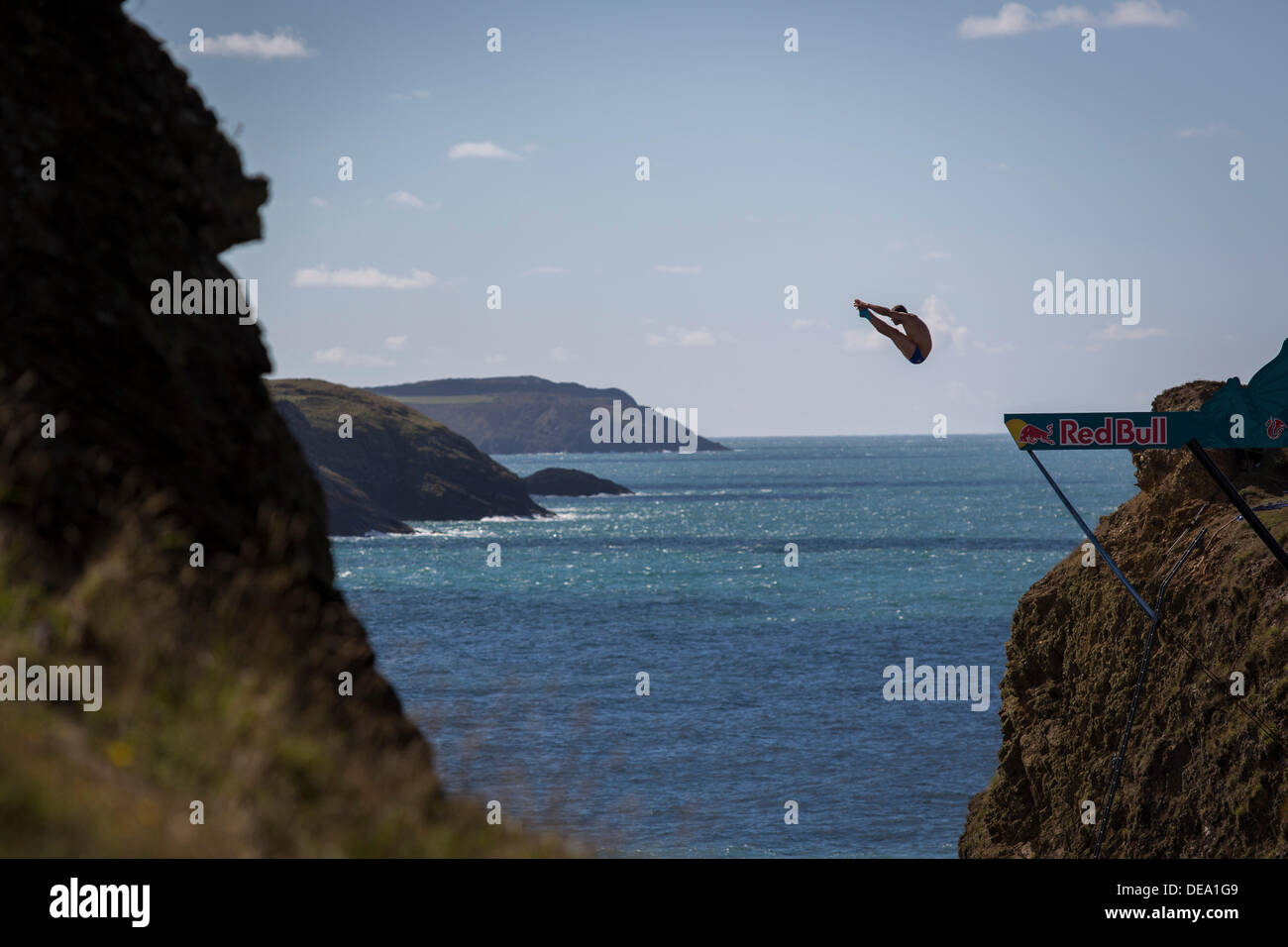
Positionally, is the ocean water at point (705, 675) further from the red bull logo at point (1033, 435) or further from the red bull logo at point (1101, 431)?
the red bull logo at point (1101, 431)

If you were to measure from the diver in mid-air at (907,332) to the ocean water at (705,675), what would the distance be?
7.95 metres

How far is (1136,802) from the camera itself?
1784cm

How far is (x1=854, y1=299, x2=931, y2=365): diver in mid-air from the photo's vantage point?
17.0 meters

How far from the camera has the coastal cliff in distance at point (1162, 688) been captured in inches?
637

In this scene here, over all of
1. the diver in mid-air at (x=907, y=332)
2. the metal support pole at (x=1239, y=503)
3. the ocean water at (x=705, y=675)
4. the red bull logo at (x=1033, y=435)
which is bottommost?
the ocean water at (x=705, y=675)

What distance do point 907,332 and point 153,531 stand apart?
12818 mm

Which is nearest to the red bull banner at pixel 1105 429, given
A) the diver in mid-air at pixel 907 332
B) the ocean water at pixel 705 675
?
the diver in mid-air at pixel 907 332

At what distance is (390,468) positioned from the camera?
177 m

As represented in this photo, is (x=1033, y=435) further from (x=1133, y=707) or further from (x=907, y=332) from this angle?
(x=1133, y=707)

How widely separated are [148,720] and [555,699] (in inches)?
2135

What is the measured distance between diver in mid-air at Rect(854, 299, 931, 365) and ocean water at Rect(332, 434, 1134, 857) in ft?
26.1

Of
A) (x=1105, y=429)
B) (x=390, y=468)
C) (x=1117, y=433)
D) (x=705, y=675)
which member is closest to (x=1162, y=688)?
(x=1117, y=433)
